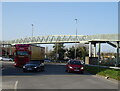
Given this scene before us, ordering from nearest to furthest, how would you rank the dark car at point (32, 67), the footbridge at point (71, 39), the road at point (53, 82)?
the road at point (53, 82) < the dark car at point (32, 67) < the footbridge at point (71, 39)

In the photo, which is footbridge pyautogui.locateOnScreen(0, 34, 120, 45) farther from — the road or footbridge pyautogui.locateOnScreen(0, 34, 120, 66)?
the road

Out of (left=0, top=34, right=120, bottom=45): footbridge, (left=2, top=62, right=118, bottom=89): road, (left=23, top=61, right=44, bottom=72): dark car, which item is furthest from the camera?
(left=0, top=34, right=120, bottom=45): footbridge

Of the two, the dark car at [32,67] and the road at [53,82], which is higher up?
the dark car at [32,67]

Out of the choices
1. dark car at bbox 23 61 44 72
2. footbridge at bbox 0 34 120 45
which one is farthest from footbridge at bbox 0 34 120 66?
dark car at bbox 23 61 44 72

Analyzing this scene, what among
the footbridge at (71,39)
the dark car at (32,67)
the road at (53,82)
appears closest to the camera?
the road at (53,82)

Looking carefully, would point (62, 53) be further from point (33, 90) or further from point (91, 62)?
point (33, 90)

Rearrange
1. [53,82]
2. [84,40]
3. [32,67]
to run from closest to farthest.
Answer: [53,82], [32,67], [84,40]

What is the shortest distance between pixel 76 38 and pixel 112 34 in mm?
29195

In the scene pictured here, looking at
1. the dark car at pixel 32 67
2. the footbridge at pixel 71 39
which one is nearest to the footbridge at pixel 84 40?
the footbridge at pixel 71 39

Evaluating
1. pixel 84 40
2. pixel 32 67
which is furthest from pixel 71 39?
pixel 32 67

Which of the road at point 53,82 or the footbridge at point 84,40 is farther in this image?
the footbridge at point 84,40

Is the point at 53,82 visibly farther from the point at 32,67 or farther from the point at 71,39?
the point at 71,39

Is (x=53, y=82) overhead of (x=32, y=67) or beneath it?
beneath

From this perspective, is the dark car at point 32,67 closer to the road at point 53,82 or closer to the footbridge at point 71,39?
the road at point 53,82
